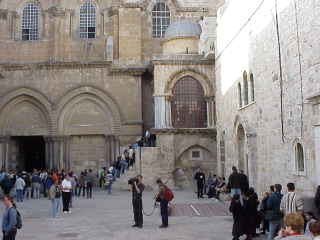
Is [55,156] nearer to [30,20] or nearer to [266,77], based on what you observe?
[30,20]

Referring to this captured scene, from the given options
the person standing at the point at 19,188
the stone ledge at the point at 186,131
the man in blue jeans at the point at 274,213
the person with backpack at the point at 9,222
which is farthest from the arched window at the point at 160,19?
the person with backpack at the point at 9,222

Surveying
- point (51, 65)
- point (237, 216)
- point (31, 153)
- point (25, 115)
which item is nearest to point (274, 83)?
point (237, 216)

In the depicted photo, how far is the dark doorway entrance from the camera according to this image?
86.0 ft

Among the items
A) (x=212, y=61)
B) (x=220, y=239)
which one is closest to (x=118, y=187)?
(x=212, y=61)

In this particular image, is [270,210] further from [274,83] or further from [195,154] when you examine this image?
[195,154]

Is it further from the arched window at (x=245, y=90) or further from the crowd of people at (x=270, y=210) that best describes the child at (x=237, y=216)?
the arched window at (x=245, y=90)

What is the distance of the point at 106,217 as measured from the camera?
Result: 12.6 metres

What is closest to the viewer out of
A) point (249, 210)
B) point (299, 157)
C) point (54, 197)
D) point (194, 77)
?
point (249, 210)

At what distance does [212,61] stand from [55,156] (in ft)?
33.7

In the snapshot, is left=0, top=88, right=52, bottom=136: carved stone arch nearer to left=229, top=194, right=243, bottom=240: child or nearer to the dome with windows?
the dome with windows

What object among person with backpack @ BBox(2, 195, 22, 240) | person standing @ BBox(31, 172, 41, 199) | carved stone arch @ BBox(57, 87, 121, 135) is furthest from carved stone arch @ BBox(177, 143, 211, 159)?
person with backpack @ BBox(2, 195, 22, 240)

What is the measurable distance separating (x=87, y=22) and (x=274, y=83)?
1808 centimetres

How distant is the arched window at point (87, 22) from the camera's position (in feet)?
90.6

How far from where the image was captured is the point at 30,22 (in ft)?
90.8
